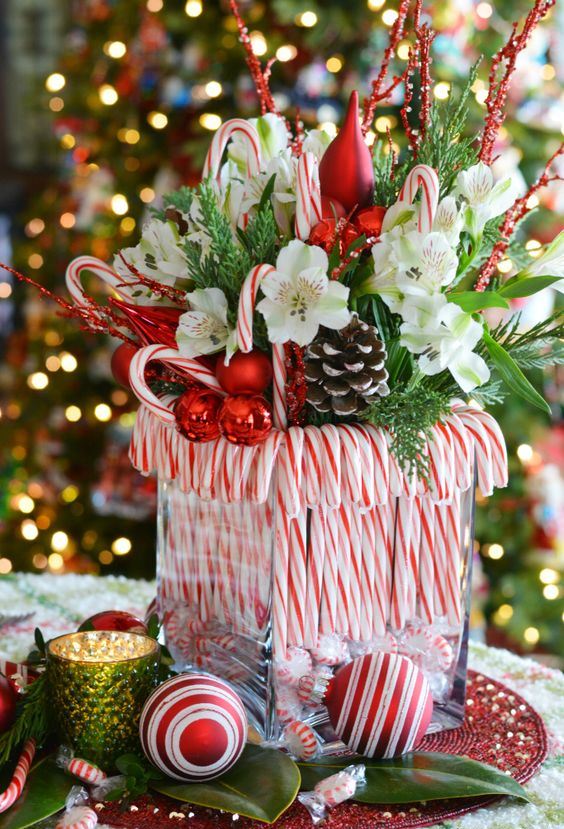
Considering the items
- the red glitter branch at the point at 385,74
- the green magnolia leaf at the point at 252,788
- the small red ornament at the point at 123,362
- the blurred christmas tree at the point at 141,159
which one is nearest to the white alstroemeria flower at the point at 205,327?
the small red ornament at the point at 123,362

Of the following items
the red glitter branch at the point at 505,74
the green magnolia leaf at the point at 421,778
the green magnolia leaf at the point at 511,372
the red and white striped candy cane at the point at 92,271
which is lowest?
the green magnolia leaf at the point at 421,778

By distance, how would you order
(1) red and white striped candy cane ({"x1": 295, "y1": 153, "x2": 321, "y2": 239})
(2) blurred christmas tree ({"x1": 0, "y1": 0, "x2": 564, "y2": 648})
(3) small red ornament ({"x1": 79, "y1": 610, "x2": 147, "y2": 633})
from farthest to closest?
(2) blurred christmas tree ({"x1": 0, "y1": 0, "x2": 564, "y2": 648}) < (3) small red ornament ({"x1": 79, "y1": 610, "x2": 147, "y2": 633}) < (1) red and white striped candy cane ({"x1": 295, "y1": 153, "x2": 321, "y2": 239})

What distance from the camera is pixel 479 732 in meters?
0.88

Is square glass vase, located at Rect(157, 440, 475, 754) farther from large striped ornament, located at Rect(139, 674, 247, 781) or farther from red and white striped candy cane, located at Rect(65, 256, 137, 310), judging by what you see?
red and white striped candy cane, located at Rect(65, 256, 137, 310)

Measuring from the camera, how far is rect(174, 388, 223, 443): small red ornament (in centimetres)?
79

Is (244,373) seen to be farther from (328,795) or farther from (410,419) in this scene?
(328,795)

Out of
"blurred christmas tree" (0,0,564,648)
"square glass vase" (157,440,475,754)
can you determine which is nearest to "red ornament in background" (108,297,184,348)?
"square glass vase" (157,440,475,754)

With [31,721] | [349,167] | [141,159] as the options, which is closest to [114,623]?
[31,721]

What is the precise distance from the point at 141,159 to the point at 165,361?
5.98ft

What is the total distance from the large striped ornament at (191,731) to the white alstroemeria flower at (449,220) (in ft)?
1.34

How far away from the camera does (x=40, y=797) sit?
0.71 meters

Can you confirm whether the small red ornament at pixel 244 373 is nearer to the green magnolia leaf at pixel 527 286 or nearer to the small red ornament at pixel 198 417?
the small red ornament at pixel 198 417

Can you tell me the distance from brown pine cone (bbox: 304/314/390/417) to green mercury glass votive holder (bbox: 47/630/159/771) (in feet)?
0.84

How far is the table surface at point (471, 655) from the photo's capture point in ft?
2.37
